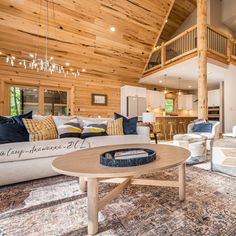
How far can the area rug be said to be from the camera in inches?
50.3

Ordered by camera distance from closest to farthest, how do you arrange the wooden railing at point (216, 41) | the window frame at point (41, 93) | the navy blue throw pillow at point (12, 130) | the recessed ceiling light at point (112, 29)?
the navy blue throw pillow at point (12, 130), the window frame at point (41, 93), the recessed ceiling light at point (112, 29), the wooden railing at point (216, 41)

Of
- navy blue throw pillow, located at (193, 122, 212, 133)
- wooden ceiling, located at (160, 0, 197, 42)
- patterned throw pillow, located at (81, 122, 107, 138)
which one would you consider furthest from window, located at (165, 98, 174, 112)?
patterned throw pillow, located at (81, 122, 107, 138)

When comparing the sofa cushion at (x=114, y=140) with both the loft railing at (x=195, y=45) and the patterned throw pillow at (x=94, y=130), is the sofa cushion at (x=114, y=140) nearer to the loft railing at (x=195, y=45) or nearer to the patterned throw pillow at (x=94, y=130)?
the patterned throw pillow at (x=94, y=130)

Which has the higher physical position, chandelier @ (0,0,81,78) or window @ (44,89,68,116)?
chandelier @ (0,0,81,78)

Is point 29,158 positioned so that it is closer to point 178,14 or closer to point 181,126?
point 181,126

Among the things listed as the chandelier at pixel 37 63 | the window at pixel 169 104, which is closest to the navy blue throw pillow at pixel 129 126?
the chandelier at pixel 37 63

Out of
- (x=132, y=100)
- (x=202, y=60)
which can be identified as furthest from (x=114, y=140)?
(x=132, y=100)

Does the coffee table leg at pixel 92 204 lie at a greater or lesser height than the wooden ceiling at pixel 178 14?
lesser

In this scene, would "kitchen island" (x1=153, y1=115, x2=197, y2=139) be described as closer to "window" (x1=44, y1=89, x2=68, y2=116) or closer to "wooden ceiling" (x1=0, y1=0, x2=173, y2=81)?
"wooden ceiling" (x1=0, y1=0, x2=173, y2=81)

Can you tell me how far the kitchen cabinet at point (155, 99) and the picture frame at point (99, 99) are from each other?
6.99ft

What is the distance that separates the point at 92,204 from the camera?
1.21 metres

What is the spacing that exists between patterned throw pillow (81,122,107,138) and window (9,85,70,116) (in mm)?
3120

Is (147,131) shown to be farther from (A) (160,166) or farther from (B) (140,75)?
(B) (140,75)

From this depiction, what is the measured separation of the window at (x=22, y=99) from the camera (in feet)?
17.0
